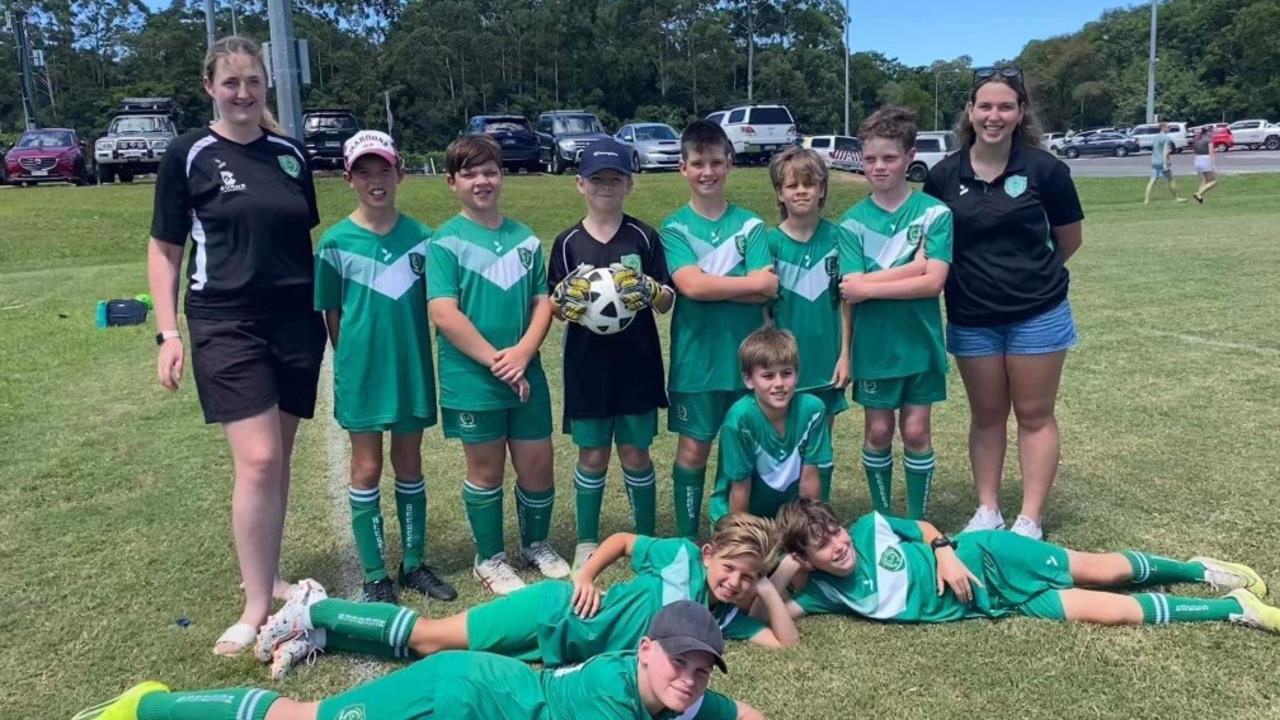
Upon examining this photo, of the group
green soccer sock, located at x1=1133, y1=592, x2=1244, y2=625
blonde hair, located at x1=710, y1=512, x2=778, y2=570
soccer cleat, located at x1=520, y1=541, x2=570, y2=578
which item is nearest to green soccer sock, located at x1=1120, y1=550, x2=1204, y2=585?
green soccer sock, located at x1=1133, y1=592, x2=1244, y2=625

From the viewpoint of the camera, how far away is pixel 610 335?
3984 mm

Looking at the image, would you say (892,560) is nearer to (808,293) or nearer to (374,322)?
(808,293)

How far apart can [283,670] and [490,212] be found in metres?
1.91

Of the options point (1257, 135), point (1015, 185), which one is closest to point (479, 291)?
point (1015, 185)

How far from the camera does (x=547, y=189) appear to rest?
22094mm

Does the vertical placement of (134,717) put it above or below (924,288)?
below

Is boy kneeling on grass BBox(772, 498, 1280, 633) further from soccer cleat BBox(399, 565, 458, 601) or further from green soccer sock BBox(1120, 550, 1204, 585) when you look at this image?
soccer cleat BBox(399, 565, 458, 601)

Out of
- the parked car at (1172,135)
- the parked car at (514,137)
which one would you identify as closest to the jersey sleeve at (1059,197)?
the parked car at (514,137)

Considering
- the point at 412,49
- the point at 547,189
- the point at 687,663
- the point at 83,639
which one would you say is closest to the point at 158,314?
the point at 83,639

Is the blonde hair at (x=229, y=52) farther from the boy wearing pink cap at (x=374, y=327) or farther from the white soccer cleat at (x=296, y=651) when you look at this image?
the white soccer cleat at (x=296, y=651)

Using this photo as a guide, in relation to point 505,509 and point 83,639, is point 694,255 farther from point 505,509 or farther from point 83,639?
point 83,639

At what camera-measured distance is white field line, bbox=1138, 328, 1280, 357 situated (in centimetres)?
782

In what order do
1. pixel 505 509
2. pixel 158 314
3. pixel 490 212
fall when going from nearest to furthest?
1. pixel 158 314
2. pixel 490 212
3. pixel 505 509

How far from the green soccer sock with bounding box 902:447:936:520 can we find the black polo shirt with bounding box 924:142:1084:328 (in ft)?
2.20
